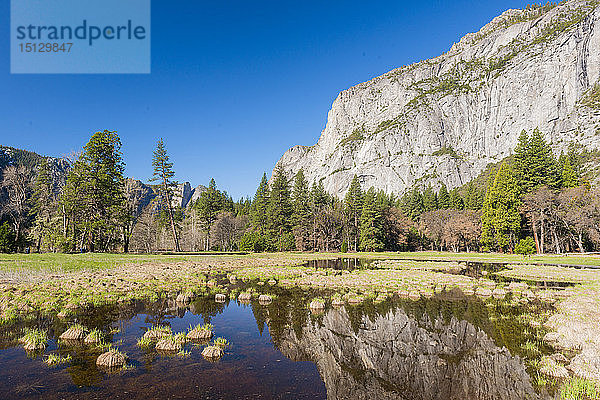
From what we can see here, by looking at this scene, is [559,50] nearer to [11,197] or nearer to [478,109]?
[478,109]

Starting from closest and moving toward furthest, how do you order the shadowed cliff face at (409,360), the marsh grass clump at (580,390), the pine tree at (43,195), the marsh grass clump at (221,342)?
the marsh grass clump at (580,390) < the shadowed cliff face at (409,360) < the marsh grass clump at (221,342) < the pine tree at (43,195)

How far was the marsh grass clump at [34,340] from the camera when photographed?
7.69 meters

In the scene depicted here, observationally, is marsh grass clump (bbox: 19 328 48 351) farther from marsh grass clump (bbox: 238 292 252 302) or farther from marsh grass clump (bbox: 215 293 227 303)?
marsh grass clump (bbox: 238 292 252 302)

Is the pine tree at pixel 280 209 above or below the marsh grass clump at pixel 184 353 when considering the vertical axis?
above

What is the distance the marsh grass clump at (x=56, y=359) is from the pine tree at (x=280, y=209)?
2264 inches

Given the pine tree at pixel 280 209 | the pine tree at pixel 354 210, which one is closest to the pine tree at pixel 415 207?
the pine tree at pixel 354 210

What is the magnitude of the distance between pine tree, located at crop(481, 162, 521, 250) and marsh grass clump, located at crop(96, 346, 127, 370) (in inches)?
2306

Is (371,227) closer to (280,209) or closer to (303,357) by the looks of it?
(280,209)

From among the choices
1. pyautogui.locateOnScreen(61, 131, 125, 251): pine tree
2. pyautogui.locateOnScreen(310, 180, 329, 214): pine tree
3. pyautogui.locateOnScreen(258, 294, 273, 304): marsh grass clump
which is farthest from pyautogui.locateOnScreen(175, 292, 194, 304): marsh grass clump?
pyautogui.locateOnScreen(310, 180, 329, 214): pine tree

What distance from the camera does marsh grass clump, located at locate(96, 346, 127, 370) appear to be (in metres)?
6.80

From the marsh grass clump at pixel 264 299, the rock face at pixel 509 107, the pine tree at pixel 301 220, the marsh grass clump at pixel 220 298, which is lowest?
the marsh grass clump at pixel 264 299

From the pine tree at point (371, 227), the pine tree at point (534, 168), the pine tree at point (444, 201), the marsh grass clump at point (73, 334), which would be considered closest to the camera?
the marsh grass clump at point (73, 334)

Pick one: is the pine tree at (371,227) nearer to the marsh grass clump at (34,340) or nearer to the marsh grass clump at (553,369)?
the marsh grass clump at (553,369)

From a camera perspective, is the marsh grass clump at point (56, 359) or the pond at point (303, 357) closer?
the pond at point (303, 357)
